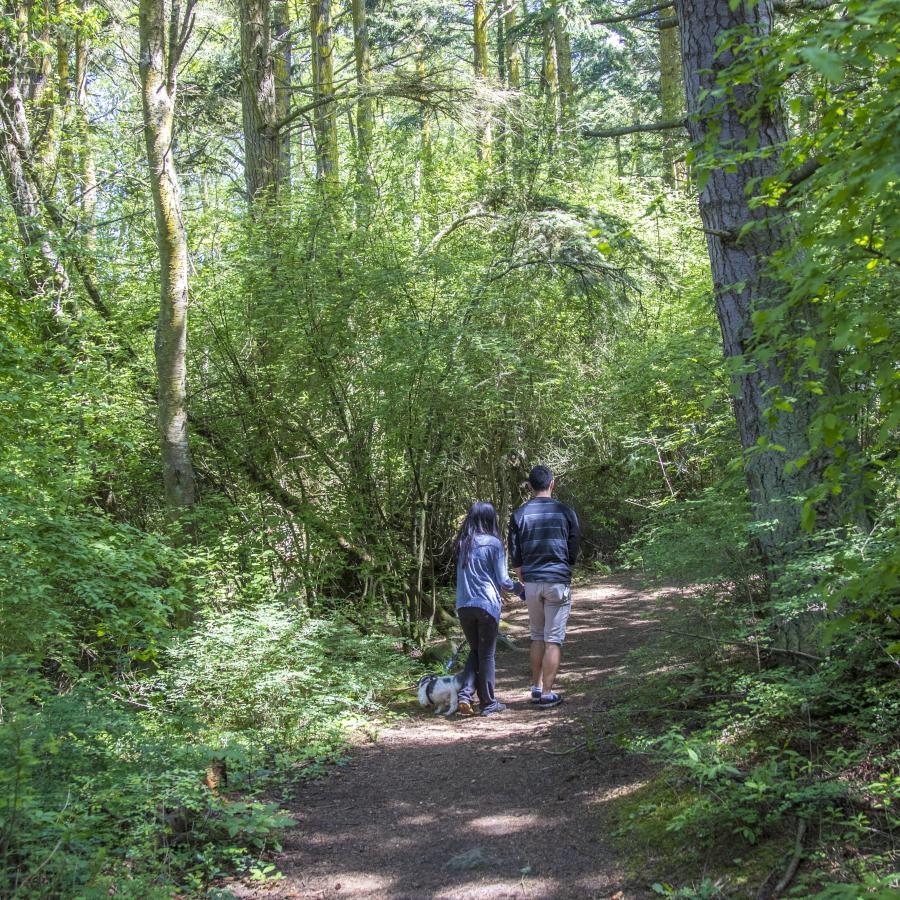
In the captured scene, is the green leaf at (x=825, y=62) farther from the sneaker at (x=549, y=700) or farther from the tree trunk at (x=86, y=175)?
the tree trunk at (x=86, y=175)

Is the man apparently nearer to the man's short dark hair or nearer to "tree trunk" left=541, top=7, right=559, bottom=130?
the man's short dark hair

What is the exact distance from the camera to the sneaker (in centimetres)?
702

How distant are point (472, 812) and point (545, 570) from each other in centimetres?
251

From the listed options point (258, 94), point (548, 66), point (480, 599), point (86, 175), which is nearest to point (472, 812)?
point (480, 599)

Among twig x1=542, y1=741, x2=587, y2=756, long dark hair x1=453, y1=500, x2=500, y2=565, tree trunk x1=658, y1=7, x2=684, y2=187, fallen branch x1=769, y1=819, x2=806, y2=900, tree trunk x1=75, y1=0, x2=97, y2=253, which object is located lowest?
twig x1=542, y1=741, x2=587, y2=756

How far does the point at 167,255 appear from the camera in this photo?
8359 millimetres

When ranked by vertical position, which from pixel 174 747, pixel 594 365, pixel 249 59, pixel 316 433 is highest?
pixel 249 59

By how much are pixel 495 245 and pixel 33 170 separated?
536 cm

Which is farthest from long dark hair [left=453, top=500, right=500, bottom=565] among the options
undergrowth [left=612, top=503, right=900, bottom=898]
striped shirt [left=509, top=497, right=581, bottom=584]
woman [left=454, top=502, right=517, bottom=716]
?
undergrowth [left=612, top=503, right=900, bottom=898]

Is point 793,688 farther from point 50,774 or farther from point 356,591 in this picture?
point 356,591

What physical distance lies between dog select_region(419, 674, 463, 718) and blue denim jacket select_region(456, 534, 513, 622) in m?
0.64

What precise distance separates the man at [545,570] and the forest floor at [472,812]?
32cm

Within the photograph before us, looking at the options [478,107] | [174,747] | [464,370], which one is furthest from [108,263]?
[174,747]

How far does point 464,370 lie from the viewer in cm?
864
